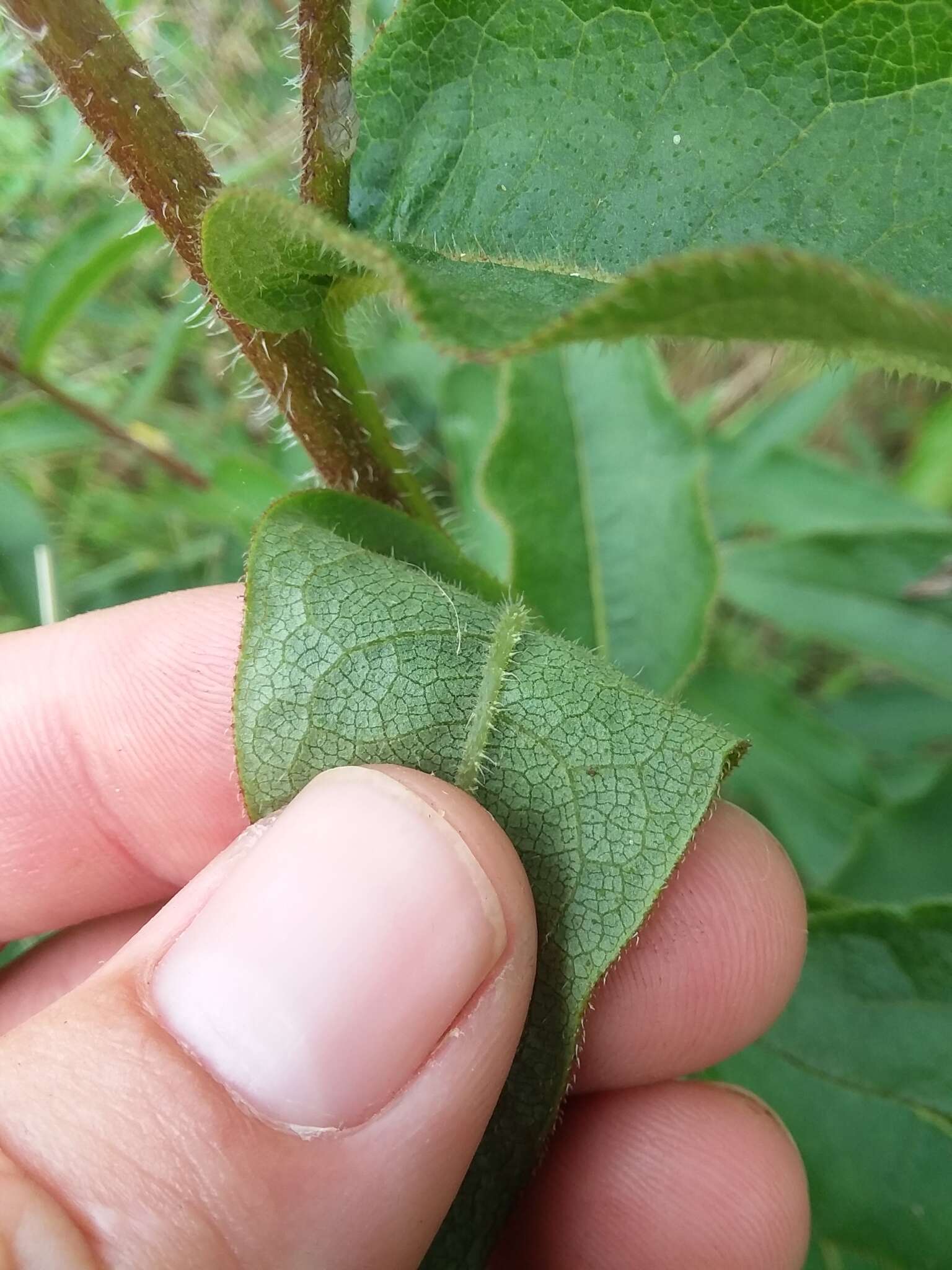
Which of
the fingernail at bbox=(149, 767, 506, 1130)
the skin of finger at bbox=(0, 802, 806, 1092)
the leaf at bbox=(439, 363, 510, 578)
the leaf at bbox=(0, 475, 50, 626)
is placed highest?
the leaf at bbox=(0, 475, 50, 626)

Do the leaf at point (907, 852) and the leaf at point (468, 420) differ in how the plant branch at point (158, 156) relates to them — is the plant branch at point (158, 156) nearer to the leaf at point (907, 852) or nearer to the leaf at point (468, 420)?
the leaf at point (468, 420)

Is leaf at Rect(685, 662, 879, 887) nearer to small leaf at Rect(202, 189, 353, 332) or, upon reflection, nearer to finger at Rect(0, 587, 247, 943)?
finger at Rect(0, 587, 247, 943)

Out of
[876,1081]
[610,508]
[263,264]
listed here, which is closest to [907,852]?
[876,1081]

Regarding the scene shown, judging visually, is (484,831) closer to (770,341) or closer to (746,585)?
(770,341)

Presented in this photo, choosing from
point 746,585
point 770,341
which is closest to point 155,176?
point 770,341

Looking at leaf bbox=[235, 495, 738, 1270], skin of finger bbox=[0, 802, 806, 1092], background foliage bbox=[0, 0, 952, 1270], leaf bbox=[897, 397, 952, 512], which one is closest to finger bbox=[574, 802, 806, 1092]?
skin of finger bbox=[0, 802, 806, 1092]

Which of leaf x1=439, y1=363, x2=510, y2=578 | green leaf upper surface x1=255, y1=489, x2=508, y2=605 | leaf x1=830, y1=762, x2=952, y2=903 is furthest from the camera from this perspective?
leaf x1=439, y1=363, x2=510, y2=578
